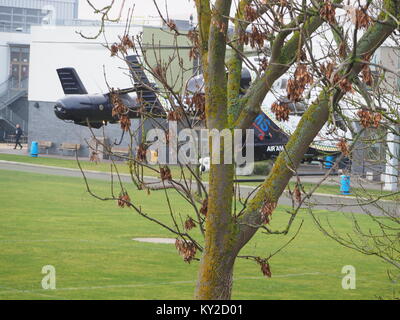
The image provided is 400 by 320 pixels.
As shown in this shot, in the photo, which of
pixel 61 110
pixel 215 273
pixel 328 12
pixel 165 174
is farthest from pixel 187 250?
→ pixel 61 110

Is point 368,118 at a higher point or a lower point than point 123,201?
higher

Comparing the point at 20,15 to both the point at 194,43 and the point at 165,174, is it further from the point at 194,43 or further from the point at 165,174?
the point at 165,174

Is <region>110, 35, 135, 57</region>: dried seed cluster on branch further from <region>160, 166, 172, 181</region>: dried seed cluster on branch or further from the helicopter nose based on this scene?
the helicopter nose

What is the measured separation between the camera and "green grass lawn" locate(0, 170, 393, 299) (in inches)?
602

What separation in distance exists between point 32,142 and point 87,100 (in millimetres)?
13633

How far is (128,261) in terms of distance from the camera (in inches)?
725

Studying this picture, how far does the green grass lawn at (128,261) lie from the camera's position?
1529cm

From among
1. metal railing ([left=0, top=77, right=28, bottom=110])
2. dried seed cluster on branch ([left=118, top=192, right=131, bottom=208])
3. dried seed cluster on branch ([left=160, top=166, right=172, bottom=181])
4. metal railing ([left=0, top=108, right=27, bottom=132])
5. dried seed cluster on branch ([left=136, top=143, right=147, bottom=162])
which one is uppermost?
metal railing ([left=0, top=77, right=28, bottom=110])

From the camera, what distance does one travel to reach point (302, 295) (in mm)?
15484

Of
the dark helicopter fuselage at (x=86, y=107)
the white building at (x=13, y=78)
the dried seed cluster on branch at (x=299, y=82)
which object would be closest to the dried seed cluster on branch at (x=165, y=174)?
the dried seed cluster on branch at (x=299, y=82)

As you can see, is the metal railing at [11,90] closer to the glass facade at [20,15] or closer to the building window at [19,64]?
the building window at [19,64]

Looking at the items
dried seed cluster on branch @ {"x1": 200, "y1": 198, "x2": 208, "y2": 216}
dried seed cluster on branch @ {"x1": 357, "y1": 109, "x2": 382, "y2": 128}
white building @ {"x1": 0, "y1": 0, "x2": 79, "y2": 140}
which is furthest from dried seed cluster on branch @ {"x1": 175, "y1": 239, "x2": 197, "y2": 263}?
white building @ {"x1": 0, "y1": 0, "x2": 79, "y2": 140}

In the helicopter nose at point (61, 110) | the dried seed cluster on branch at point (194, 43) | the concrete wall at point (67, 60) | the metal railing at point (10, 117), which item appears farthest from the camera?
the metal railing at point (10, 117)

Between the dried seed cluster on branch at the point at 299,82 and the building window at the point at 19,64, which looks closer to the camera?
the dried seed cluster on branch at the point at 299,82
